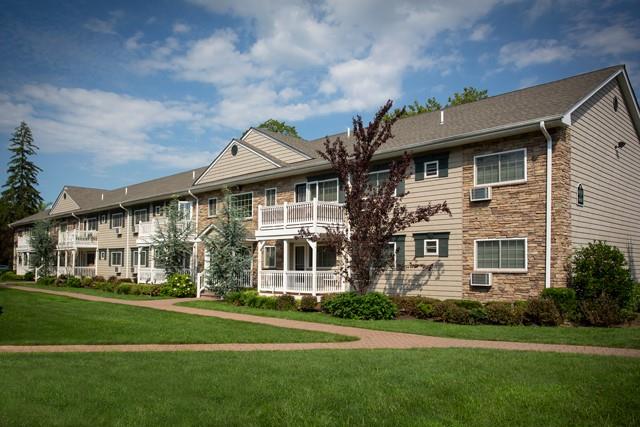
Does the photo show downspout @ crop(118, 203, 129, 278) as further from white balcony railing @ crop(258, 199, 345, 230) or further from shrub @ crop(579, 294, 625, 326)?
shrub @ crop(579, 294, 625, 326)

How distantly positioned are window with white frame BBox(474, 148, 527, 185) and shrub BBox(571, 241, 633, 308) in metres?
2.80

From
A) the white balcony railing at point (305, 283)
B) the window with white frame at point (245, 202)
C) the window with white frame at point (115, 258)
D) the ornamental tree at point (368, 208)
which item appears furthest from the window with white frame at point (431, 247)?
the window with white frame at point (115, 258)

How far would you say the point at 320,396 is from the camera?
661 cm

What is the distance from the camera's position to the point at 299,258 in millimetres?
23469

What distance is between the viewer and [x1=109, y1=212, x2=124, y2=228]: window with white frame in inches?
1460

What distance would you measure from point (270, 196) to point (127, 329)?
1229 cm

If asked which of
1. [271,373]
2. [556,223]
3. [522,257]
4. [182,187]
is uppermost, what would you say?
[182,187]

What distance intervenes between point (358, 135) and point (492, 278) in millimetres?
5892

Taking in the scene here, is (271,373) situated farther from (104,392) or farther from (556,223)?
(556,223)

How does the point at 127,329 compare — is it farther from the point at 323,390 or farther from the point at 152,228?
the point at 152,228

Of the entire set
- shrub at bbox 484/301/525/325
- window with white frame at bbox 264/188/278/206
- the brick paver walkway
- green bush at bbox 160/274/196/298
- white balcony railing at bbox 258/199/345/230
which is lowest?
green bush at bbox 160/274/196/298

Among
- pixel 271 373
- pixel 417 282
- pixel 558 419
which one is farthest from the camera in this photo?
pixel 417 282

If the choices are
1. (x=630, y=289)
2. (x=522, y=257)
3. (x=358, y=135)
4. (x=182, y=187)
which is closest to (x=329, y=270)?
(x=358, y=135)

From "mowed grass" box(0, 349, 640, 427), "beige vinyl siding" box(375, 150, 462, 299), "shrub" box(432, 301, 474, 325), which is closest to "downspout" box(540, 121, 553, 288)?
"shrub" box(432, 301, 474, 325)
